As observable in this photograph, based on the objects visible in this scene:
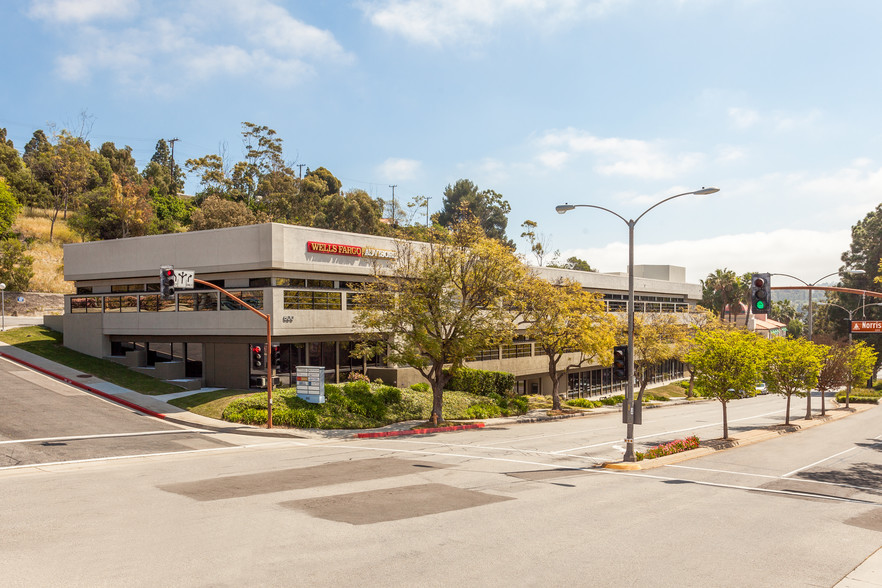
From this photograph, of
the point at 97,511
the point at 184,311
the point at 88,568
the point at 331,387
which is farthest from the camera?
the point at 184,311

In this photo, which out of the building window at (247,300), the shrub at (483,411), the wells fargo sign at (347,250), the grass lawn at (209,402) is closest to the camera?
the grass lawn at (209,402)

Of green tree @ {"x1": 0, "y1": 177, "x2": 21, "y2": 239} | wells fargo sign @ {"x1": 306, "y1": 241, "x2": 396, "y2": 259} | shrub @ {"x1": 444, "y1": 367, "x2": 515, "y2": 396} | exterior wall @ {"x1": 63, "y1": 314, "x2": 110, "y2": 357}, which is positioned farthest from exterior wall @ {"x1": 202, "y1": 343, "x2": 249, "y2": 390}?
green tree @ {"x1": 0, "y1": 177, "x2": 21, "y2": 239}

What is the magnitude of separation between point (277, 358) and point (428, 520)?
25129mm

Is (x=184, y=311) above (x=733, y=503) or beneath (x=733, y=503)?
above

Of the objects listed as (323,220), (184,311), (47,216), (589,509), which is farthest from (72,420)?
(47,216)

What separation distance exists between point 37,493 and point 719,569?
15.7 metres

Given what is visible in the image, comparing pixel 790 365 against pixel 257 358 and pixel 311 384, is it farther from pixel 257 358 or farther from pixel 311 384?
pixel 257 358

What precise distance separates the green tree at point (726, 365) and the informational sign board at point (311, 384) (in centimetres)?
1777

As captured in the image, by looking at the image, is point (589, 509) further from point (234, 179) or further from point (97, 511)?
point (234, 179)

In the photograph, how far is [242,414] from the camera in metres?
31.0

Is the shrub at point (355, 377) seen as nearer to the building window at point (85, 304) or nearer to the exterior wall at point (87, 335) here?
the exterior wall at point (87, 335)

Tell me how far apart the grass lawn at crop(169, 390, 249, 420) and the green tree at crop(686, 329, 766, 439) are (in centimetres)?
2287

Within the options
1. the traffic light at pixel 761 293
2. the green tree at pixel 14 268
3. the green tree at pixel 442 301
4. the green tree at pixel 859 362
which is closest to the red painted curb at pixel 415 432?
the green tree at pixel 442 301

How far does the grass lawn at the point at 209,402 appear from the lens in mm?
31938
